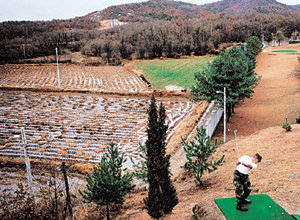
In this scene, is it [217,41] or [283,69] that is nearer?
[283,69]

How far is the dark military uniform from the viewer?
668cm

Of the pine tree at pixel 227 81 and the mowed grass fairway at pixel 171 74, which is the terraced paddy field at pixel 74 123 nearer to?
the pine tree at pixel 227 81

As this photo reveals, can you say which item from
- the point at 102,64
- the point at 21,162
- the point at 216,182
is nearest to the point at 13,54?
the point at 102,64

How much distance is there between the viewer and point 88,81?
51969 mm

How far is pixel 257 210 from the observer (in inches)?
266

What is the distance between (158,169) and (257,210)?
3.18 meters

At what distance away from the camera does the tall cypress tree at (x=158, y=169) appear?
8.50 m

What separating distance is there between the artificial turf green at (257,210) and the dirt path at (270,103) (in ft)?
52.3

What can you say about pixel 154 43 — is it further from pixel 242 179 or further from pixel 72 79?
pixel 242 179

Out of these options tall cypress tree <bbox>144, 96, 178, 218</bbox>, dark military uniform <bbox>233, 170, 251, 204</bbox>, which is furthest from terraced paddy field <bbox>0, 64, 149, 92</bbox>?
dark military uniform <bbox>233, 170, 251, 204</bbox>

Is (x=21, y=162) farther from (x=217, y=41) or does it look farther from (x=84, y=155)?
(x=217, y=41)

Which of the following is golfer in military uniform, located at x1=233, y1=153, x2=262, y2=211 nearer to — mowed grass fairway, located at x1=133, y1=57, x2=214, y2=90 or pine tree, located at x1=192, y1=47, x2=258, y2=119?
pine tree, located at x1=192, y1=47, x2=258, y2=119

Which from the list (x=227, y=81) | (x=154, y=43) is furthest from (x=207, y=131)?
(x=154, y=43)

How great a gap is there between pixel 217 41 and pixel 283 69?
49135 millimetres
